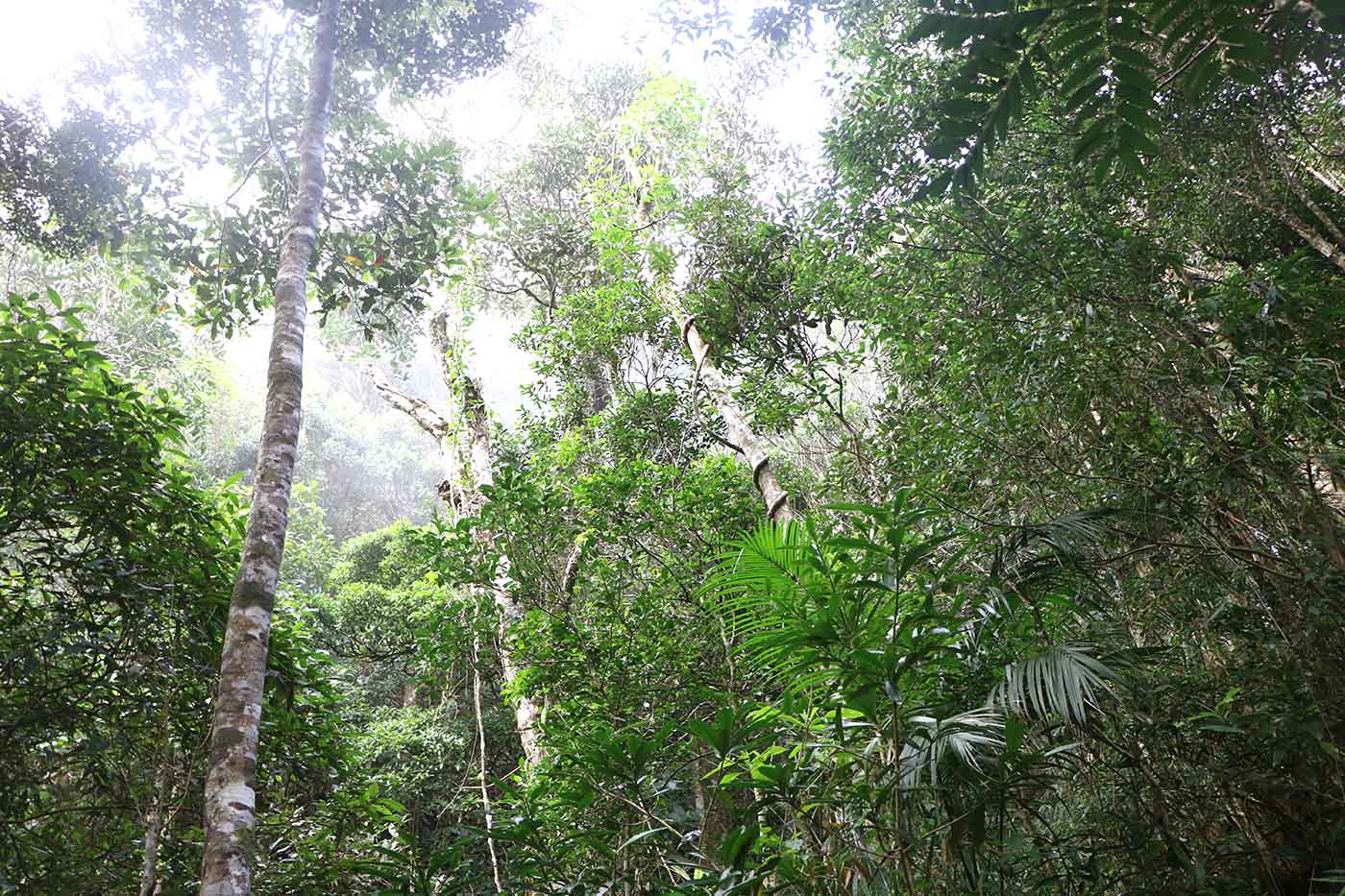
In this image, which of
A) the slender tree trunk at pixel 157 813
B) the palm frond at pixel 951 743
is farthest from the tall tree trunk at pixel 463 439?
the palm frond at pixel 951 743

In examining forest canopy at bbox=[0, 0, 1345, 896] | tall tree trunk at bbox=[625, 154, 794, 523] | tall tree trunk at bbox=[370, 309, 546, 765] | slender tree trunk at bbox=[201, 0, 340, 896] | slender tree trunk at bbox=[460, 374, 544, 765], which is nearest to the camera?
forest canopy at bbox=[0, 0, 1345, 896]

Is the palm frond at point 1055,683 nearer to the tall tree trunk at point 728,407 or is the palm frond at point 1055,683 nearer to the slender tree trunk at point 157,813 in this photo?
the tall tree trunk at point 728,407

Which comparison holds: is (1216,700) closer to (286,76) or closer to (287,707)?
(287,707)

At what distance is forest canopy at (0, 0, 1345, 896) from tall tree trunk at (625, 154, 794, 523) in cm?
5

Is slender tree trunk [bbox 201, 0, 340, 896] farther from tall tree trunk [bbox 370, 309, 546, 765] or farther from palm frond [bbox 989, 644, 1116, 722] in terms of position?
tall tree trunk [bbox 370, 309, 546, 765]

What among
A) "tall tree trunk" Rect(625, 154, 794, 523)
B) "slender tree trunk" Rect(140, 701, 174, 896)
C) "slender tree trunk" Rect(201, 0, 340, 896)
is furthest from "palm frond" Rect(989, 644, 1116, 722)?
"slender tree trunk" Rect(140, 701, 174, 896)

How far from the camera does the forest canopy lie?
2027mm

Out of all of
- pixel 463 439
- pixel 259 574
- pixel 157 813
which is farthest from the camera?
pixel 463 439

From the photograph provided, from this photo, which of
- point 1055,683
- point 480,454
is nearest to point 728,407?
point 480,454

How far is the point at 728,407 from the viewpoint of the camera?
573 centimetres

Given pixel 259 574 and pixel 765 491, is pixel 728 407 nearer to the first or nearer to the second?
pixel 765 491

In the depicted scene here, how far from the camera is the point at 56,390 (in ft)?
9.38

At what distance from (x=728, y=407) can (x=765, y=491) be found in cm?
107

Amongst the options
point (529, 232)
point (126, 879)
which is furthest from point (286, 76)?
point (126, 879)
